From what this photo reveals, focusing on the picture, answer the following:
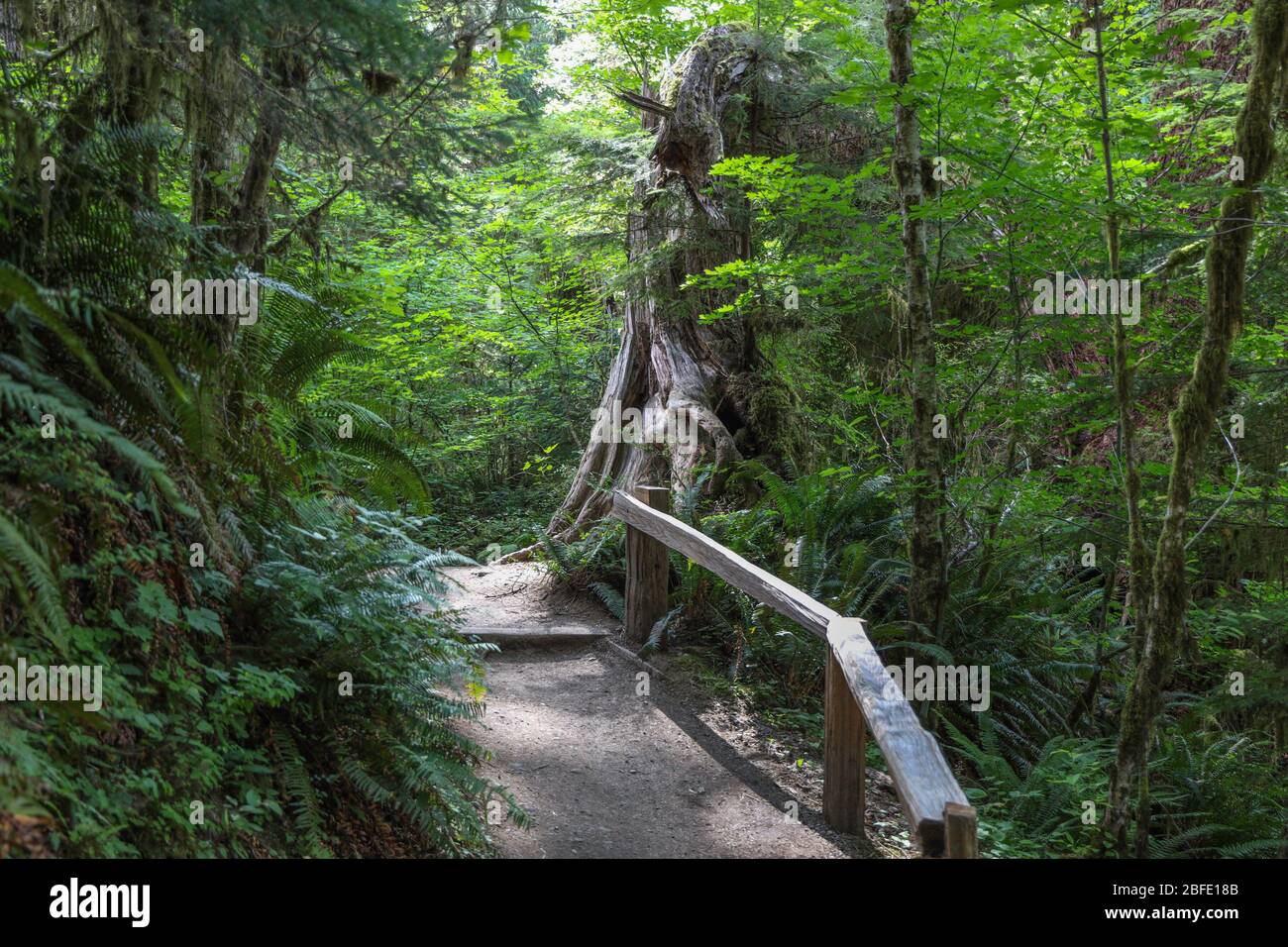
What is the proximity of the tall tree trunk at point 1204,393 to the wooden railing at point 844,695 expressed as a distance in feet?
5.16

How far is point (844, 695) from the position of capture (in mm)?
5172

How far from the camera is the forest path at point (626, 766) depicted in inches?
198

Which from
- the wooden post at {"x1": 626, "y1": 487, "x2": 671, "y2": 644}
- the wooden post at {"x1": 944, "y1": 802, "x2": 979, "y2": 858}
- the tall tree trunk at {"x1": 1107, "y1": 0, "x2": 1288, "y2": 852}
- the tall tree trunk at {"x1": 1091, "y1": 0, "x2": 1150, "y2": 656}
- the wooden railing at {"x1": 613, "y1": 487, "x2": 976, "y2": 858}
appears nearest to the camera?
the wooden post at {"x1": 944, "y1": 802, "x2": 979, "y2": 858}

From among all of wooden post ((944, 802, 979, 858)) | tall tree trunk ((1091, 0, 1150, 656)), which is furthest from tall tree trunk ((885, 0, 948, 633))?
wooden post ((944, 802, 979, 858))

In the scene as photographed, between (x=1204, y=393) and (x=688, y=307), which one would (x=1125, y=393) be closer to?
(x=1204, y=393)

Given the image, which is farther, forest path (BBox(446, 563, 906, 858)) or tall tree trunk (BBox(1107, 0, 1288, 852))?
tall tree trunk (BBox(1107, 0, 1288, 852))

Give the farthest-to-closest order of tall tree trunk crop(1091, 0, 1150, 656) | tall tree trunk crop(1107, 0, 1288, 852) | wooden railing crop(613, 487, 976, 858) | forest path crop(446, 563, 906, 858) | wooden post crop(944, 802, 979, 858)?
tall tree trunk crop(1091, 0, 1150, 656), tall tree trunk crop(1107, 0, 1288, 852), forest path crop(446, 563, 906, 858), wooden railing crop(613, 487, 976, 858), wooden post crop(944, 802, 979, 858)

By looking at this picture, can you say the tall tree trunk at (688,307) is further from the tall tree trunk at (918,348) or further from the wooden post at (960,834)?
the wooden post at (960,834)

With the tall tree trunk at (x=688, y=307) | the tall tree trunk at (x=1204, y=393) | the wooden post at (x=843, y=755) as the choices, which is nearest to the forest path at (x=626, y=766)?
the wooden post at (x=843, y=755)

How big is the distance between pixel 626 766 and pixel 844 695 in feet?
5.39

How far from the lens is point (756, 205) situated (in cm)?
1024

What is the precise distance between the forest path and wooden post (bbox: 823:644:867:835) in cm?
11

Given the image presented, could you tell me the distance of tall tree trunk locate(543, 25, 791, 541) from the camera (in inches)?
406

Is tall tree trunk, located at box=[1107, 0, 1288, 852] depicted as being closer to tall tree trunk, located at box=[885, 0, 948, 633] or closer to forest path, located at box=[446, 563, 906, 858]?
forest path, located at box=[446, 563, 906, 858]
